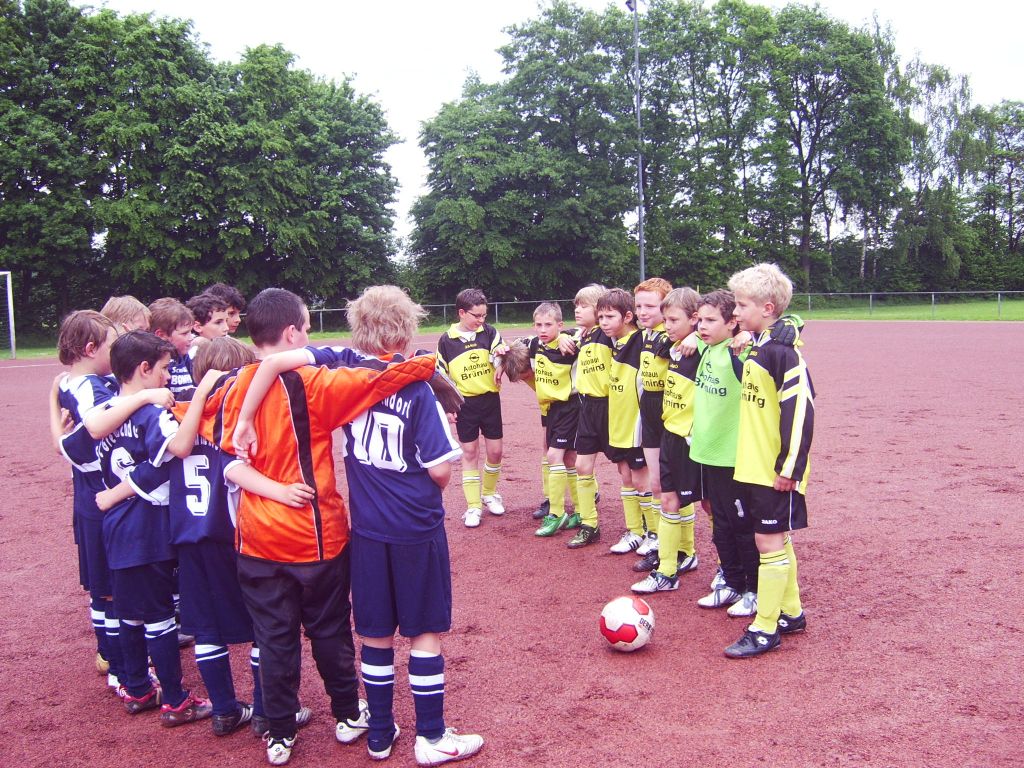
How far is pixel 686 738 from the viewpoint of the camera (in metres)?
3.34

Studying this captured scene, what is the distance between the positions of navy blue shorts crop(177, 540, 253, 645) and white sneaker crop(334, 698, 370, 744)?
1.88ft

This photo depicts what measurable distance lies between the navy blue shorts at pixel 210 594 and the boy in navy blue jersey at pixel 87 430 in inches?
24.0

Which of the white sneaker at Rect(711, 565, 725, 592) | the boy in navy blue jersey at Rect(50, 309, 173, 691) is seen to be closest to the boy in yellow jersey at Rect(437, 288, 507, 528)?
the white sneaker at Rect(711, 565, 725, 592)

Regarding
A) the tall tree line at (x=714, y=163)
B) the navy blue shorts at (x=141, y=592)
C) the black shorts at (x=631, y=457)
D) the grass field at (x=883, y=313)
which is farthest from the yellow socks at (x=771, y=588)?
the tall tree line at (x=714, y=163)

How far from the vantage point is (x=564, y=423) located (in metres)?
6.41

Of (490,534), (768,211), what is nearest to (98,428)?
(490,534)

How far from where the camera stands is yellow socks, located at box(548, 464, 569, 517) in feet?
21.1

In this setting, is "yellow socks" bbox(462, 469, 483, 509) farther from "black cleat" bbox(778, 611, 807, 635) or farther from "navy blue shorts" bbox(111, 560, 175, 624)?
"navy blue shorts" bbox(111, 560, 175, 624)

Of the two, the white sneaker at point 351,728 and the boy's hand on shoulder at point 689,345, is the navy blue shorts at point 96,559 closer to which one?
the white sneaker at point 351,728

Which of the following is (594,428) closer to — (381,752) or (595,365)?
(595,365)

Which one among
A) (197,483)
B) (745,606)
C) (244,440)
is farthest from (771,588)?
(197,483)

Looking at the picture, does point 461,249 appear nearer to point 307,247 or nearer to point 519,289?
point 519,289

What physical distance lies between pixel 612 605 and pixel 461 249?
37362 mm

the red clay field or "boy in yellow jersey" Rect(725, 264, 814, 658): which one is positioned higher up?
"boy in yellow jersey" Rect(725, 264, 814, 658)
